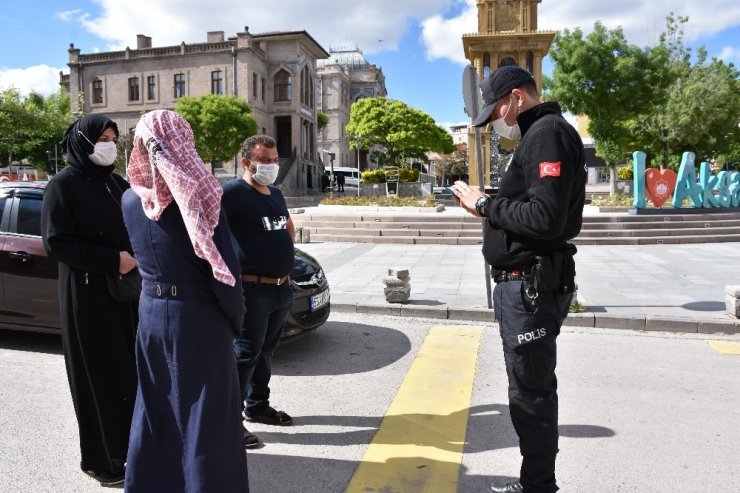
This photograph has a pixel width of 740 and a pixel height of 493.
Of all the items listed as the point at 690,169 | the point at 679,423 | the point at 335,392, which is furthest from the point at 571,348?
the point at 690,169

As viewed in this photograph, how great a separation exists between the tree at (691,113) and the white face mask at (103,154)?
28681mm

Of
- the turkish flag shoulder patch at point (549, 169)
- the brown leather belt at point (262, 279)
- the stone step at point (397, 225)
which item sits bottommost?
the stone step at point (397, 225)

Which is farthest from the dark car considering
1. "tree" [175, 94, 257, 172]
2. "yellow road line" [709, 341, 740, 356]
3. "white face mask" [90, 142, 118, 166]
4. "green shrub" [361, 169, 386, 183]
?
"tree" [175, 94, 257, 172]

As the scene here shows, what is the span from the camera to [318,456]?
11.7 feet

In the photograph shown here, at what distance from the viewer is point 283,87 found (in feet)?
163

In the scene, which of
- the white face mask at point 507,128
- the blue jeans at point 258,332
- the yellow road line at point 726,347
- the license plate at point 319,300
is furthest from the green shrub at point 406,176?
the white face mask at point 507,128

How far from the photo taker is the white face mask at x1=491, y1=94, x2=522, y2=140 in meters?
2.84

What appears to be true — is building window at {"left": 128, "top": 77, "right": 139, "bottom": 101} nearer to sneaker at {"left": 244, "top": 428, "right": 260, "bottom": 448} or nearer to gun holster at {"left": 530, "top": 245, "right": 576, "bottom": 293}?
sneaker at {"left": 244, "top": 428, "right": 260, "bottom": 448}

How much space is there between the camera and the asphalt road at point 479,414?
A: 3293mm

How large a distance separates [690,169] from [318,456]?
1652 cm

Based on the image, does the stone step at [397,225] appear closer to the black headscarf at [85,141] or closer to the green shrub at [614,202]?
the green shrub at [614,202]

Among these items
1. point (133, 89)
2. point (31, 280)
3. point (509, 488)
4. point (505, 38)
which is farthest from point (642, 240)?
point (133, 89)

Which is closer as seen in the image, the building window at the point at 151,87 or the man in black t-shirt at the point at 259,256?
the man in black t-shirt at the point at 259,256

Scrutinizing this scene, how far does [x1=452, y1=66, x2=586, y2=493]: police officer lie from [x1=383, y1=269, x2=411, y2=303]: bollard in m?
4.78
